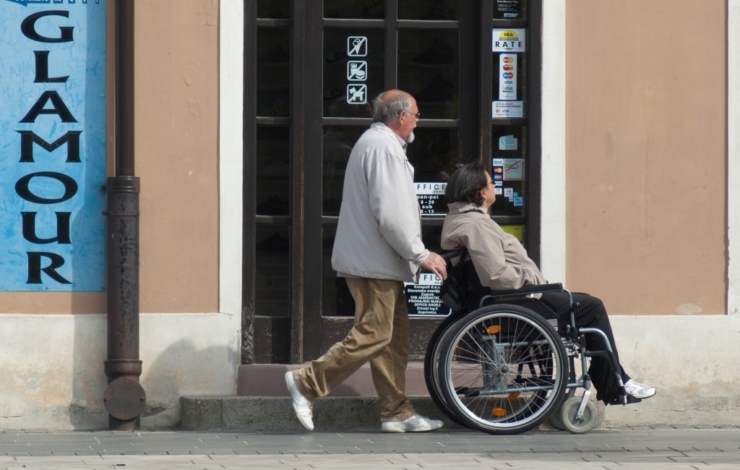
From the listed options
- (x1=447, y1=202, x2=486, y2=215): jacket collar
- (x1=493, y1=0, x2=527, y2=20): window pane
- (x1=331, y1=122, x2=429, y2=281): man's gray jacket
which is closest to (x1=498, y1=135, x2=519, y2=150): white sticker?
(x1=493, y1=0, x2=527, y2=20): window pane

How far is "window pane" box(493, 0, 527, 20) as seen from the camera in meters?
7.88

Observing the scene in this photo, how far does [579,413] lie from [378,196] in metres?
1.67

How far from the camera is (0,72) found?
7.52m

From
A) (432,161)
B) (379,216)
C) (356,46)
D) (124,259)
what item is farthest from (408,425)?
(356,46)

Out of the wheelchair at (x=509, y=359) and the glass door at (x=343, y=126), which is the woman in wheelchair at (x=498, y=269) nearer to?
the wheelchair at (x=509, y=359)

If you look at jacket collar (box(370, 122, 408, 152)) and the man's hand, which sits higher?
jacket collar (box(370, 122, 408, 152))

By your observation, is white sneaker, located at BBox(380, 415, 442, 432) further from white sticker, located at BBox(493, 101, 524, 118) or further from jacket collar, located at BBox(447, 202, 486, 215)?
white sticker, located at BBox(493, 101, 524, 118)

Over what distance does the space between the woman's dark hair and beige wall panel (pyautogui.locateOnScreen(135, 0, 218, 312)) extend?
151cm

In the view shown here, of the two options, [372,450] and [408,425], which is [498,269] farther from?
[372,450]

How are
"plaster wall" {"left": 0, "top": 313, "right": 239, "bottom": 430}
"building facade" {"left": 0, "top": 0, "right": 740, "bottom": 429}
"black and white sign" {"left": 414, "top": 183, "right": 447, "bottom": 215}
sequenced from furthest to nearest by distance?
"black and white sign" {"left": 414, "top": 183, "right": 447, "bottom": 215} < "building facade" {"left": 0, "top": 0, "right": 740, "bottom": 429} < "plaster wall" {"left": 0, "top": 313, "right": 239, "bottom": 430}

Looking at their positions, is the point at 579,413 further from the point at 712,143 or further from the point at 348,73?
the point at 348,73

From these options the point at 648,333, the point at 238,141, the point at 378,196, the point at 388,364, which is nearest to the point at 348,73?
the point at 238,141

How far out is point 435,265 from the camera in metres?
6.80

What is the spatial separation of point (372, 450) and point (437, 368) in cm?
66
